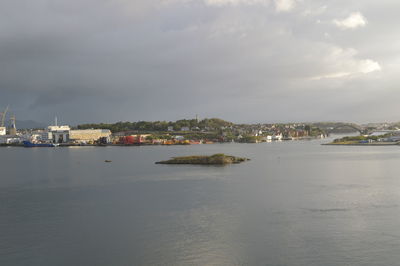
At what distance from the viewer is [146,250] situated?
676 cm

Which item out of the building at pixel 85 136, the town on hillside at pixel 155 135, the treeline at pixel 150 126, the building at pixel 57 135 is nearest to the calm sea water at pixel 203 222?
the town on hillside at pixel 155 135

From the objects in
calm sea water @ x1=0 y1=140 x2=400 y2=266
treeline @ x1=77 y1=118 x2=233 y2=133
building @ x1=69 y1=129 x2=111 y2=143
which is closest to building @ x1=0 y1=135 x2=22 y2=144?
building @ x1=69 y1=129 x2=111 y2=143

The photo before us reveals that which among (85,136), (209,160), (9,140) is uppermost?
(85,136)

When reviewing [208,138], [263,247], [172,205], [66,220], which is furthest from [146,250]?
[208,138]

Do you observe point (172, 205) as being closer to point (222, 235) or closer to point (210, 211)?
point (210, 211)

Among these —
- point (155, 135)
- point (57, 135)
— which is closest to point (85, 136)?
point (57, 135)

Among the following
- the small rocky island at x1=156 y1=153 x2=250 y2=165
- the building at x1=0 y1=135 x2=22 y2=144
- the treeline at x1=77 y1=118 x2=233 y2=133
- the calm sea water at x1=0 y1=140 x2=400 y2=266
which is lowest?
the calm sea water at x1=0 y1=140 x2=400 y2=266

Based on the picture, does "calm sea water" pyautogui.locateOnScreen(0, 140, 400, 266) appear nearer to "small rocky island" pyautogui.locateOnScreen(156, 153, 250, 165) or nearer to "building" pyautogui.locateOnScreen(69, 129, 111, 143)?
"small rocky island" pyautogui.locateOnScreen(156, 153, 250, 165)

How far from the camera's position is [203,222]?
8531mm

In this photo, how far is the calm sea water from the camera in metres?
6.46

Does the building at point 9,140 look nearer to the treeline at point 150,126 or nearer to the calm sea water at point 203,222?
the treeline at point 150,126

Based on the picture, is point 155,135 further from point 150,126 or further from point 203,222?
point 203,222

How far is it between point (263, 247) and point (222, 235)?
0.92 metres

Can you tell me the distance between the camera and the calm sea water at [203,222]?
6.46 metres
